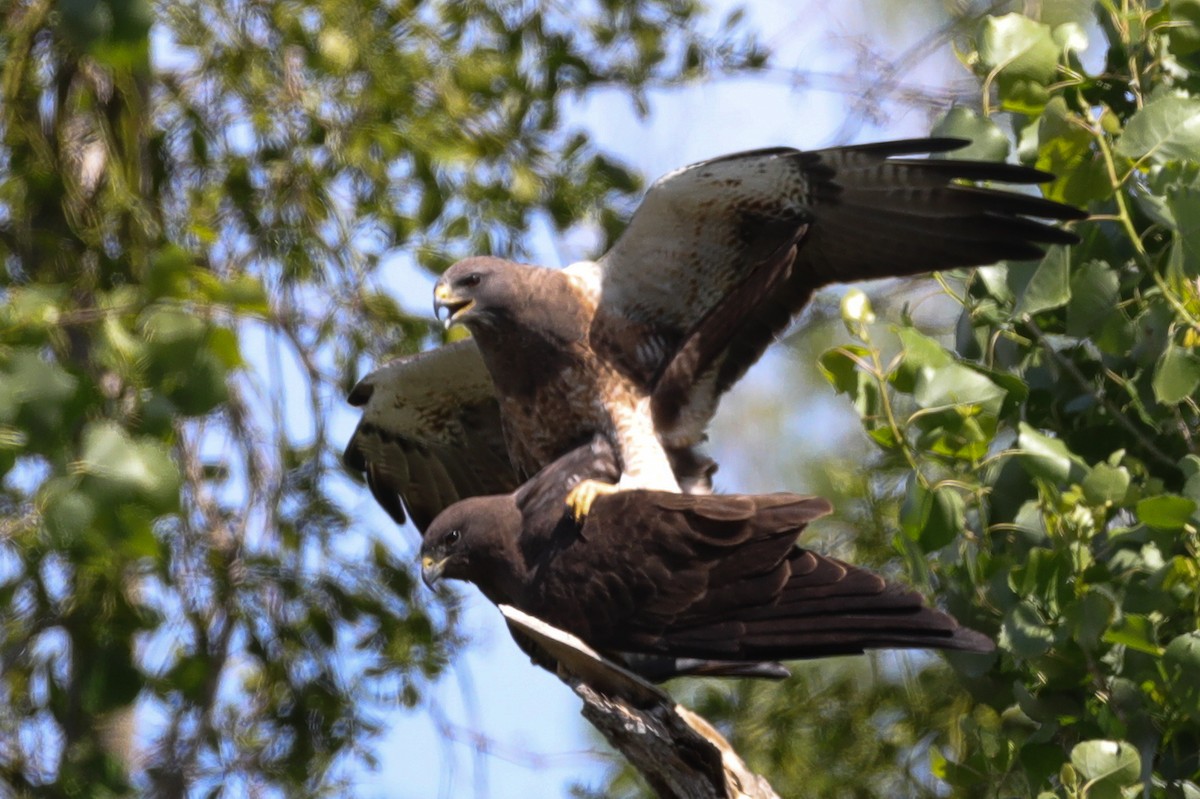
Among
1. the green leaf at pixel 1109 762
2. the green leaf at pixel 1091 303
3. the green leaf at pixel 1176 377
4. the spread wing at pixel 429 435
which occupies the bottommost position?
the green leaf at pixel 1109 762

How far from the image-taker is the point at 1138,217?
9.15ft

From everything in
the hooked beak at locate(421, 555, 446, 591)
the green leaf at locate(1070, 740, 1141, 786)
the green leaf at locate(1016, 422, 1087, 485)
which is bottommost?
the green leaf at locate(1070, 740, 1141, 786)

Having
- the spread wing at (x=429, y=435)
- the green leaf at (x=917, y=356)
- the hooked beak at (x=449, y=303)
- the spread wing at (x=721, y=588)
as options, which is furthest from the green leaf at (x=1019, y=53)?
the spread wing at (x=429, y=435)

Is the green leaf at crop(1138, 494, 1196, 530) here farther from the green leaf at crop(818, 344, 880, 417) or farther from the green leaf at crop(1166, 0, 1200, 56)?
the green leaf at crop(1166, 0, 1200, 56)

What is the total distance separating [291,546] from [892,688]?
6.08 feet

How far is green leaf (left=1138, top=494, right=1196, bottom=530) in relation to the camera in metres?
2.40

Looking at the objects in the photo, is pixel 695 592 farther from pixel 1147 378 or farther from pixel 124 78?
pixel 124 78

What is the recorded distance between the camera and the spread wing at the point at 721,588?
2854 millimetres

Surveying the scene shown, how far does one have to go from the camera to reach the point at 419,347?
4.62 m

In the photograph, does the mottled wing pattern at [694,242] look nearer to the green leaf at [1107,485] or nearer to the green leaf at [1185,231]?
the green leaf at [1185,231]

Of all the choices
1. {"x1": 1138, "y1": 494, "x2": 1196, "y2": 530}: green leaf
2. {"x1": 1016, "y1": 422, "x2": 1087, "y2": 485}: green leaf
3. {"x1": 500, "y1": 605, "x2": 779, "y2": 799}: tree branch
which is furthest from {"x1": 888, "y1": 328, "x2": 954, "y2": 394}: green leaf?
{"x1": 500, "y1": 605, "x2": 779, "y2": 799}: tree branch

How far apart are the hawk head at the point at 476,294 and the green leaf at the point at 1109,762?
1791 millimetres

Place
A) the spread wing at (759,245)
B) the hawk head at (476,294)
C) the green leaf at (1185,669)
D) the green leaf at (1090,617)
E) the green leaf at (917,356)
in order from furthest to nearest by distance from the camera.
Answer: the hawk head at (476,294), the spread wing at (759,245), the green leaf at (917,356), the green leaf at (1090,617), the green leaf at (1185,669)

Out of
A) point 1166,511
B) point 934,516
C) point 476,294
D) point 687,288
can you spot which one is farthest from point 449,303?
point 1166,511
